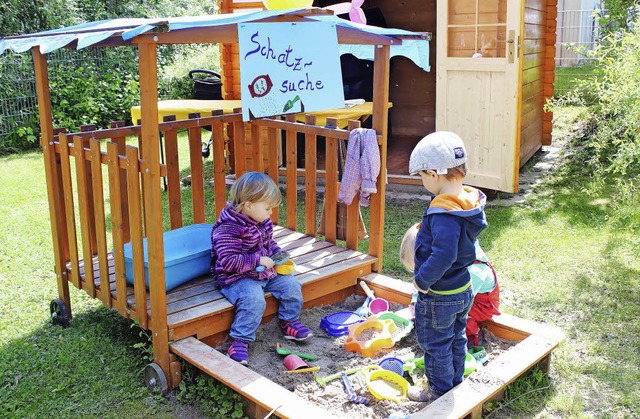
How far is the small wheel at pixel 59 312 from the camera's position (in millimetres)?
4188

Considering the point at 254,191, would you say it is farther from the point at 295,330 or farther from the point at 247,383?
the point at 247,383

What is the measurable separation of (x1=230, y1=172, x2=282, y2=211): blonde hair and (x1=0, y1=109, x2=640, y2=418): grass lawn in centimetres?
107

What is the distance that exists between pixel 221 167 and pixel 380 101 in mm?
1333

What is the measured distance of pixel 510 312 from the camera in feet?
14.3

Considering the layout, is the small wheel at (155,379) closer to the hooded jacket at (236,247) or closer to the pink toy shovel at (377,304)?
the hooded jacket at (236,247)

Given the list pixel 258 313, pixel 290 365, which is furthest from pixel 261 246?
pixel 290 365

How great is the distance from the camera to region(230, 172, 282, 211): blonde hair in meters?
3.70

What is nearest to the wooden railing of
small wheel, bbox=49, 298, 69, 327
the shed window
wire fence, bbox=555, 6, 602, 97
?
small wheel, bbox=49, 298, 69, 327

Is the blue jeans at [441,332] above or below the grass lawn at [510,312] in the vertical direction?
above

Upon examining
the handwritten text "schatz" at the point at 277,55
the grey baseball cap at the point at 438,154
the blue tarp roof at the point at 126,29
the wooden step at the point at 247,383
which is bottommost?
the wooden step at the point at 247,383

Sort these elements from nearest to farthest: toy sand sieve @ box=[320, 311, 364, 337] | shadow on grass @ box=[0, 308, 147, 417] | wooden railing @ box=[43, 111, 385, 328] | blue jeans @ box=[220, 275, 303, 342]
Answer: shadow on grass @ box=[0, 308, 147, 417] → wooden railing @ box=[43, 111, 385, 328] → blue jeans @ box=[220, 275, 303, 342] → toy sand sieve @ box=[320, 311, 364, 337]

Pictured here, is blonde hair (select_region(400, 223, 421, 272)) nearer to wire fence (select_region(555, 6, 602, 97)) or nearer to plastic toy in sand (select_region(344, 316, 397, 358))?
plastic toy in sand (select_region(344, 316, 397, 358))

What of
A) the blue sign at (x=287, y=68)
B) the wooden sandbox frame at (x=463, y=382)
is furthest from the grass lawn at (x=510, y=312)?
the blue sign at (x=287, y=68)

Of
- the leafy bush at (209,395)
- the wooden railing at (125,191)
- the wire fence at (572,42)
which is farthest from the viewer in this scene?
the wire fence at (572,42)
